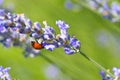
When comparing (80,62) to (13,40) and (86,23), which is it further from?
(13,40)

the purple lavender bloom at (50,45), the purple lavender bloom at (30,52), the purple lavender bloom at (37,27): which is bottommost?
the purple lavender bloom at (50,45)

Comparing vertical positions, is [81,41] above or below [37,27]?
above

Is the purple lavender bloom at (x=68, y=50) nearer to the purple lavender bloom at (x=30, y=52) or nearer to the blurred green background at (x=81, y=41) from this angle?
the purple lavender bloom at (x=30, y=52)

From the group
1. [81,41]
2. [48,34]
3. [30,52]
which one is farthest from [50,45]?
[81,41]

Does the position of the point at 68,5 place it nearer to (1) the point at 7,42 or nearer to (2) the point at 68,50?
(1) the point at 7,42

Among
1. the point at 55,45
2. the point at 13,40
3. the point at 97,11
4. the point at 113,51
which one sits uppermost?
the point at 113,51

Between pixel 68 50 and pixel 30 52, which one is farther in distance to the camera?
pixel 30 52

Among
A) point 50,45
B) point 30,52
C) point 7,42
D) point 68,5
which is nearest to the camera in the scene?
point 50,45

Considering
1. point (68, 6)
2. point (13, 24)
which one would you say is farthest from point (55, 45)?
point (68, 6)

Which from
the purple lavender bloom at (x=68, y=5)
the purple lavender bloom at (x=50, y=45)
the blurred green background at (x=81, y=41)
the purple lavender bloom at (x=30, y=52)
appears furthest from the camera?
the blurred green background at (x=81, y=41)

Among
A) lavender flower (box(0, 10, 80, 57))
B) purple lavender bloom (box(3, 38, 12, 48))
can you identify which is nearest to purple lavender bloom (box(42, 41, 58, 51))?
lavender flower (box(0, 10, 80, 57))

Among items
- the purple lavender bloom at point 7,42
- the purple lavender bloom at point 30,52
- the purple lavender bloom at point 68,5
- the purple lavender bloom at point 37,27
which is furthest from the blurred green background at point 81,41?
the purple lavender bloom at point 37,27
